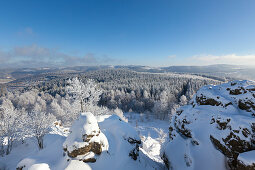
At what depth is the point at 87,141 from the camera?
11586 millimetres

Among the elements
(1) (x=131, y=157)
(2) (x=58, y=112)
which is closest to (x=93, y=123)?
→ (1) (x=131, y=157)

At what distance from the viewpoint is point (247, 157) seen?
7.78 m

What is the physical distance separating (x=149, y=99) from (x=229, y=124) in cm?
6152

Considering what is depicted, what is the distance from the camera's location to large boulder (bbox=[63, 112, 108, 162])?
11156 mm

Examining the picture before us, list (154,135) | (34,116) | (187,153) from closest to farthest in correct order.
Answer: (187,153)
(34,116)
(154,135)

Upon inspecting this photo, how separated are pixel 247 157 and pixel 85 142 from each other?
13299 millimetres

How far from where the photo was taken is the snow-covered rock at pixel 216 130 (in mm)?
8852

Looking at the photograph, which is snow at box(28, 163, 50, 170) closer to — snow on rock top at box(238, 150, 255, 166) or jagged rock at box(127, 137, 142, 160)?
jagged rock at box(127, 137, 142, 160)

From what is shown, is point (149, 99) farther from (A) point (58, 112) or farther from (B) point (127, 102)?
(A) point (58, 112)

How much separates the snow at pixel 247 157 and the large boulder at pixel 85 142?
11.9 metres

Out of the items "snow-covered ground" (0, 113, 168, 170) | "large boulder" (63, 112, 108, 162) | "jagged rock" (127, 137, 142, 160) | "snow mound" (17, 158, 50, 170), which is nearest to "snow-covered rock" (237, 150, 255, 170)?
"snow-covered ground" (0, 113, 168, 170)

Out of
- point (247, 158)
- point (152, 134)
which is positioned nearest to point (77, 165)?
point (247, 158)

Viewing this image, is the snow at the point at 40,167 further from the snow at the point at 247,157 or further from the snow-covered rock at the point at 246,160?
the snow at the point at 247,157

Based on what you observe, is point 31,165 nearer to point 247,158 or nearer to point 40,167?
point 40,167
